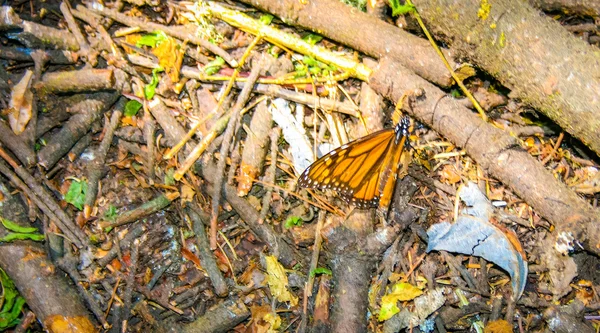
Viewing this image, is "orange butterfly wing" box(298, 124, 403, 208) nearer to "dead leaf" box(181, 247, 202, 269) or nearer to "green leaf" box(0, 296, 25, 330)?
"dead leaf" box(181, 247, 202, 269)

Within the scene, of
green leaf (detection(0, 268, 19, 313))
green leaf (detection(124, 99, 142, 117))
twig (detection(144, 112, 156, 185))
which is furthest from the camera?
green leaf (detection(124, 99, 142, 117))

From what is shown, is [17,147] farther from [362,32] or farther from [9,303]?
[362,32]

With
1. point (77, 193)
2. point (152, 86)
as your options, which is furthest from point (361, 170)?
point (77, 193)

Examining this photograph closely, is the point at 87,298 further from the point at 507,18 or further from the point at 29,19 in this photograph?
the point at 507,18

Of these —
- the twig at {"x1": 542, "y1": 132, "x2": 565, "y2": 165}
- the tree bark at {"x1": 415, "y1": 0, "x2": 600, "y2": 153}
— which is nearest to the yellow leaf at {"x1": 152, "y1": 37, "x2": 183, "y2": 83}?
the tree bark at {"x1": 415, "y1": 0, "x2": 600, "y2": 153}

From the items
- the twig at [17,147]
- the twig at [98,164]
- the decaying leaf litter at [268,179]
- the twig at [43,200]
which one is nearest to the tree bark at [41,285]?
the decaying leaf litter at [268,179]

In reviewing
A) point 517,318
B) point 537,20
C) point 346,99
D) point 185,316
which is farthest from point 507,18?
point 185,316
